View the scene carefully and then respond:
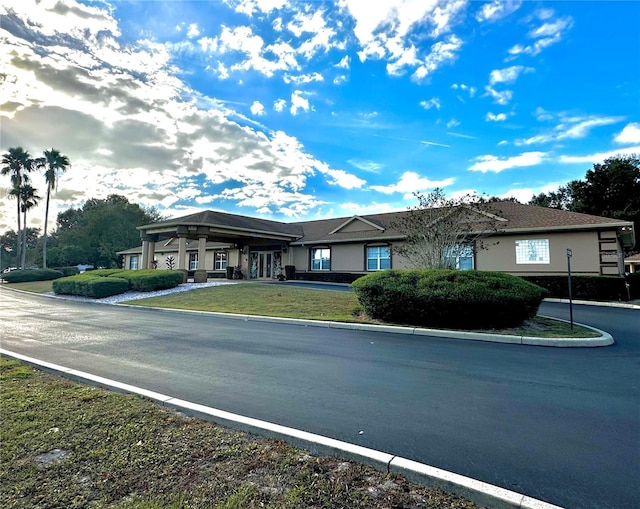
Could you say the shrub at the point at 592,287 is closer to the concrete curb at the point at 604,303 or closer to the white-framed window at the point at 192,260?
the concrete curb at the point at 604,303

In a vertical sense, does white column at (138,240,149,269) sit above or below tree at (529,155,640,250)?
below

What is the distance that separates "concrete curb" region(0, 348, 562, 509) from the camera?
245 cm

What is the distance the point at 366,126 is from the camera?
1667 centimetres

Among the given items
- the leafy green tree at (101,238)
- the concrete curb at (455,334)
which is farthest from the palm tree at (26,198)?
the concrete curb at (455,334)

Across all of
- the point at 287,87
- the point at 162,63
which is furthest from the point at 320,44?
the point at 162,63

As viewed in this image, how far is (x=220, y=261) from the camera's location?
3400 centimetres

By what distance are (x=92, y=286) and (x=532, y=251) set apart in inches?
943

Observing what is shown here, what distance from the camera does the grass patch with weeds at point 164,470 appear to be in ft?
7.97

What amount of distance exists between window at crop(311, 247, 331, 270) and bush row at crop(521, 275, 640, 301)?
13.5 metres

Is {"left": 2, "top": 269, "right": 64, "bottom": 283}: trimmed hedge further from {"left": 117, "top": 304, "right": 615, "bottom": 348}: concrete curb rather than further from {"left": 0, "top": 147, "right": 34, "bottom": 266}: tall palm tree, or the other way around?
{"left": 117, "top": 304, "right": 615, "bottom": 348}: concrete curb

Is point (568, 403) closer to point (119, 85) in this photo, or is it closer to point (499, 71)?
point (499, 71)

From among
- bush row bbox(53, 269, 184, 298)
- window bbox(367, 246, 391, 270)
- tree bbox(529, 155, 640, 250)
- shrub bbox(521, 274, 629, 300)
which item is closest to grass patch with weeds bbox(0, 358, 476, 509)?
shrub bbox(521, 274, 629, 300)

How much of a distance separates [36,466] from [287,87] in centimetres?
1491

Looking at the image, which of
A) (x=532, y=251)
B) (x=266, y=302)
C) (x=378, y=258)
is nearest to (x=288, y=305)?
(x=266, y=302)
